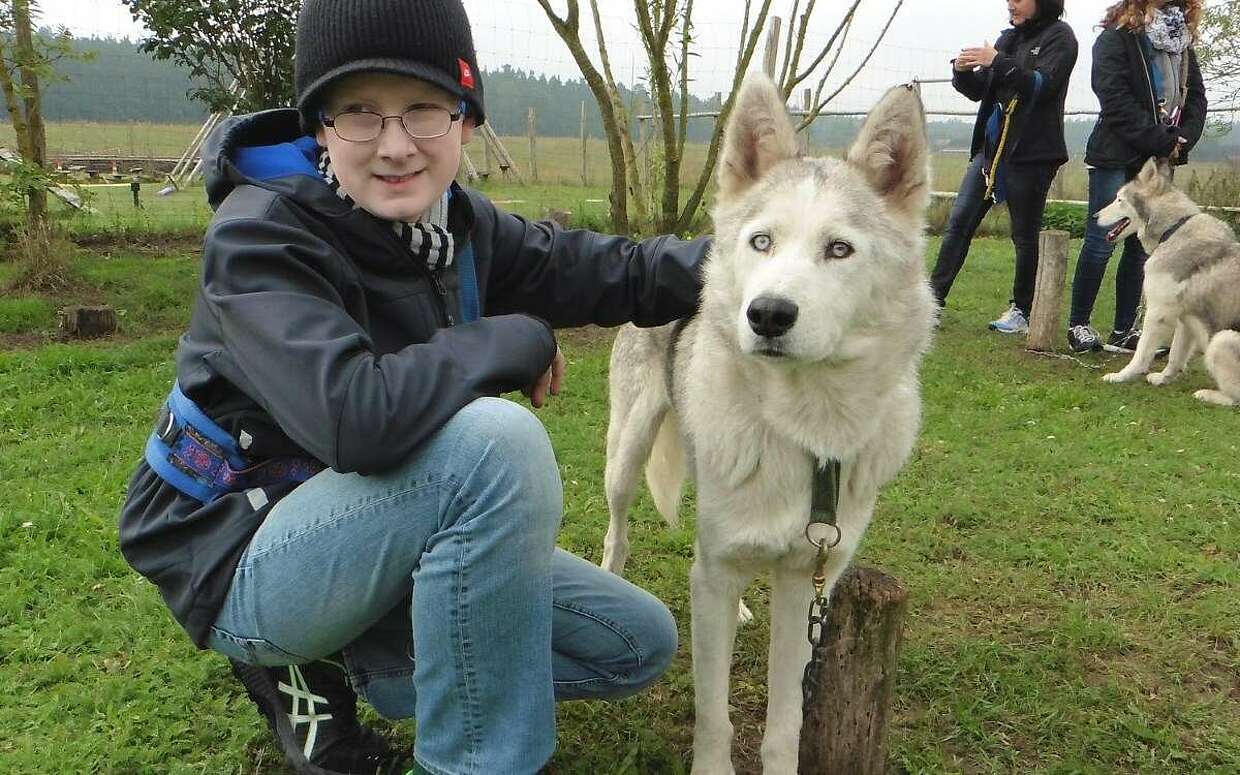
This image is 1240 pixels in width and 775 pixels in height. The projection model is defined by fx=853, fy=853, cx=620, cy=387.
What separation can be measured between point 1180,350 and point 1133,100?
182 centimetres

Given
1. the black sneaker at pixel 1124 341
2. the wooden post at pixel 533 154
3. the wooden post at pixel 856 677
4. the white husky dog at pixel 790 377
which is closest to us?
the wooden post at pixel 856 677

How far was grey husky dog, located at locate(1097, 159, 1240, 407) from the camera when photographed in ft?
18.7

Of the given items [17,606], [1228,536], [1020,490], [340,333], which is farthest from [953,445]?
[17,606]

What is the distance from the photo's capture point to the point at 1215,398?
220 inches

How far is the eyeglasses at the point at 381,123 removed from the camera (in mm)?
1715

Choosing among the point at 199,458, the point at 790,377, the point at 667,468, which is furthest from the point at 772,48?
the point at 199,458

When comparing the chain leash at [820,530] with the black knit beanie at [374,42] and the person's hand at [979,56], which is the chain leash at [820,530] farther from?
the person's hand at [979,56]

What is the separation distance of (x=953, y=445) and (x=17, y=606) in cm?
410

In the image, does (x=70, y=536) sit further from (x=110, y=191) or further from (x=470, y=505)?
(x=110, y=191)

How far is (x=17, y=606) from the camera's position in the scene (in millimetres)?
2660

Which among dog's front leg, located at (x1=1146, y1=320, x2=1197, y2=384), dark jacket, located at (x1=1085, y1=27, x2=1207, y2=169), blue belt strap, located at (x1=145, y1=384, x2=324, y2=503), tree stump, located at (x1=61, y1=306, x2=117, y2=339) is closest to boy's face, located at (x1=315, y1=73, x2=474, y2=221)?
blue belt strap, located at (x1=145, y1=384, x2=324, y2=503)

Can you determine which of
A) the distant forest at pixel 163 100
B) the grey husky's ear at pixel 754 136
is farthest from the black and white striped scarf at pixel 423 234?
the distant forest at pixel 163 100

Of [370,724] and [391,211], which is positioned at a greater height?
[391,211]

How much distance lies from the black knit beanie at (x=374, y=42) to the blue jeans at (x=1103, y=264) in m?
6.13
